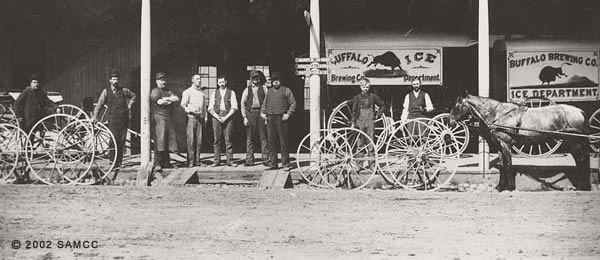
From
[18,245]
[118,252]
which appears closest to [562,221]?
[118,252]

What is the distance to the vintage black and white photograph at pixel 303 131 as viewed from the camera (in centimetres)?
909

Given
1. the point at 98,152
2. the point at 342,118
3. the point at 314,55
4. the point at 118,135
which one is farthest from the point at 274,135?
the point at 98,152

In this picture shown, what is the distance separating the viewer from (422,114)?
13.8 m

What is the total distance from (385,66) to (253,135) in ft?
9.42

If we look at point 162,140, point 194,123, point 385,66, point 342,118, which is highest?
point 385,66

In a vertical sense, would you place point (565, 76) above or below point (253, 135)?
above

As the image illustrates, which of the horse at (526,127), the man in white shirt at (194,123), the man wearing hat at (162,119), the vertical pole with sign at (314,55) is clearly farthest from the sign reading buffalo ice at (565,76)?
the man wearing hat at (162,119)

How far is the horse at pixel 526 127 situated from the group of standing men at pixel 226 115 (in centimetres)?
316

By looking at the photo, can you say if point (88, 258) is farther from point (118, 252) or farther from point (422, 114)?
point (422, 114)

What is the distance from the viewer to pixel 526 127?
12.5 metres

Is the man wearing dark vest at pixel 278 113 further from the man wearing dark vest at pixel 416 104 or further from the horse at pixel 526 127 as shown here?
the horse at pixel 526 127

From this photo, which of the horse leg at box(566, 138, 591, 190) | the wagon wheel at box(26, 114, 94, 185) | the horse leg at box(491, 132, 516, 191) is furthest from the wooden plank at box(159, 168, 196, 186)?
the horse leg at box(566, 138, 591, 190)

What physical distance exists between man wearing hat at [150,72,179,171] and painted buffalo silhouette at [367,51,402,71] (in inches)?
152

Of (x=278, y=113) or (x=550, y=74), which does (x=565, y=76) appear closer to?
(x=550, y=74)
